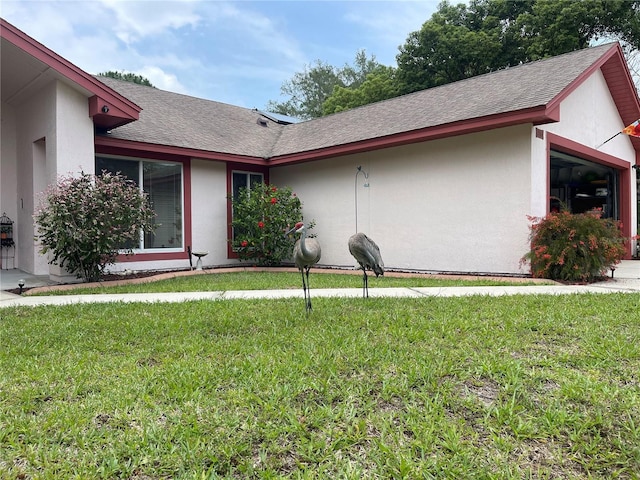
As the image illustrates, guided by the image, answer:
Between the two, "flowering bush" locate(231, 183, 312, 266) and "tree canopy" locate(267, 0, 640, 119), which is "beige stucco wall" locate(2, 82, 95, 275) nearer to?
"flowering bush" locate(231, 183, 312, 266)

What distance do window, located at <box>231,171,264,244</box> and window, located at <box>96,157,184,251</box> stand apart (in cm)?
154

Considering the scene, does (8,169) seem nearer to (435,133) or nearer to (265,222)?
(265,222)

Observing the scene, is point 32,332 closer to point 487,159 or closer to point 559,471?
point 559,471

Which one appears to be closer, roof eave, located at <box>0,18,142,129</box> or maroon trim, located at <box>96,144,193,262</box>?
roof eave, located at <box>0,18,142,129</box>

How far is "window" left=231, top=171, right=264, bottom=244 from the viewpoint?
37.1 feet

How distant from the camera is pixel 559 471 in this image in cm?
190

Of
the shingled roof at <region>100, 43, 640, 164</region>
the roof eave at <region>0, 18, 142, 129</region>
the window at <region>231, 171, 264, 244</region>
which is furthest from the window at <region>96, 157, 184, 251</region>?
the window at <region>231, 171, 264, 244</region>

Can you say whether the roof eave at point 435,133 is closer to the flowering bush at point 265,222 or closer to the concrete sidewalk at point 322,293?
the flowering bush at point 265,222

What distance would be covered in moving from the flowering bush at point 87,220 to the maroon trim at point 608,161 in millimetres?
7942

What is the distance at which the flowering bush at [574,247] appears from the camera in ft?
23.2

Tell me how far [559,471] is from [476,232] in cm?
688

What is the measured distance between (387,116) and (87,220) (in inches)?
283

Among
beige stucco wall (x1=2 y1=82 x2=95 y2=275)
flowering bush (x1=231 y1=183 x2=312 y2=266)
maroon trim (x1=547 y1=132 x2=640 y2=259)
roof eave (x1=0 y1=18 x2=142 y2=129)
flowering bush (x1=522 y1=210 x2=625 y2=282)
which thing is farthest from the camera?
flowering bush (x1=231 y1=183 x2=312 y2=266)

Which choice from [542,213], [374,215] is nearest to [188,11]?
[374,215]
